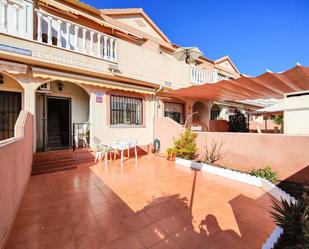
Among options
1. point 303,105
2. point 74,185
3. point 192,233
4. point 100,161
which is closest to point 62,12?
point 100,161

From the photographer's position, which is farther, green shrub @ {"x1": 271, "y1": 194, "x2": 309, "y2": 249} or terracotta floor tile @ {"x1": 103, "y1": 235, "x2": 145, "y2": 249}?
terracotta floor tile @ {"x1": 103, "y1": 235, "x2": 145, "y2": 249}

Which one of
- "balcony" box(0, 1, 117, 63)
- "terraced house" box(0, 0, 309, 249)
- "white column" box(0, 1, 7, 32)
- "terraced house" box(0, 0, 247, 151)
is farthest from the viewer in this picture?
"terraced house" box(0, 0, 247, 151)

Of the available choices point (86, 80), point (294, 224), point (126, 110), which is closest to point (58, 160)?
point (86, 80)

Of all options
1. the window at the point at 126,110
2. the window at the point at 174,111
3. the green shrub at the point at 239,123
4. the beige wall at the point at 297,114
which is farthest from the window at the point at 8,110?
the green shrub at the point at 239,123

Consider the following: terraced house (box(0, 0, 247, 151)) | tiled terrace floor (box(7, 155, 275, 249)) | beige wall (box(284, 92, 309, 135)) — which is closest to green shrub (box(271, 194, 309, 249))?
tiled terrace floor (box(7, 155, 275, 249))

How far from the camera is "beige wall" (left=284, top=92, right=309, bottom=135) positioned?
8.92 m

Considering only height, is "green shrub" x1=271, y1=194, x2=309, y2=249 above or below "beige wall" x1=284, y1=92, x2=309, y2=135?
below

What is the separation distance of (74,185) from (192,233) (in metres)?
5.15

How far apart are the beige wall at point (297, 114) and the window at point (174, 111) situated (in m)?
9.09

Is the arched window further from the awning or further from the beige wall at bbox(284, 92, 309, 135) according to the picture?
the beige wall at bbox(284, 92, 309, 135)

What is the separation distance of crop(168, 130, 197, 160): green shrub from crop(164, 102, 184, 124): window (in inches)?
210

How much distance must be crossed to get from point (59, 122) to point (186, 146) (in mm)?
9382

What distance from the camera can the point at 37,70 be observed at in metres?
9.04

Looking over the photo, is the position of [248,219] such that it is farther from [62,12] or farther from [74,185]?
[62,12]
